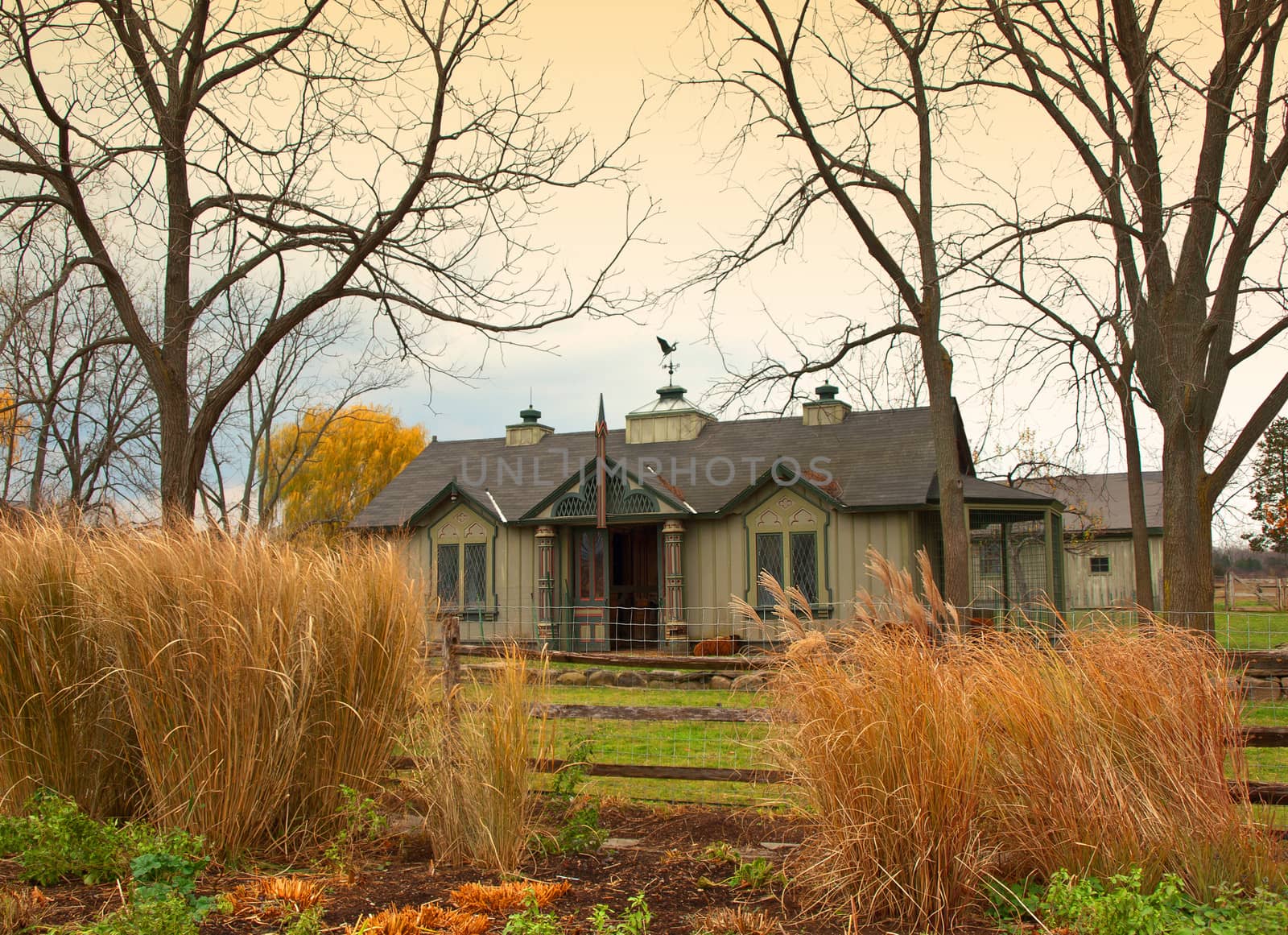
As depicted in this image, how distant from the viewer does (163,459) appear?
385 inches

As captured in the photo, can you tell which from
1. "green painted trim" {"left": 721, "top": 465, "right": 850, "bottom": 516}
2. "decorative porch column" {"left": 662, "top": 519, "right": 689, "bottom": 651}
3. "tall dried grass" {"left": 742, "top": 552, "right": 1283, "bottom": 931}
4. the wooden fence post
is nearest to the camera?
"tall dried grass" {"left": 742, "top": 552, "right": 1283, "bottom": 931}

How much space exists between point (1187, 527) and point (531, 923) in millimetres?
9067

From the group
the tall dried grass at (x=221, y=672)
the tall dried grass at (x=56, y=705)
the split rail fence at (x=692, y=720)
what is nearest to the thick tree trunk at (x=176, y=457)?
the split rail fence at (x=692, y=720)

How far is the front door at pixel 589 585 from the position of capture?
720 inches

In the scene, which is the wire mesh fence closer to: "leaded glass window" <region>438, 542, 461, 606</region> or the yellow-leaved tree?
"leaded glass window" <region>438, 542, 461, 606</region>

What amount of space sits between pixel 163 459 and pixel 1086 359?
10.8 meters

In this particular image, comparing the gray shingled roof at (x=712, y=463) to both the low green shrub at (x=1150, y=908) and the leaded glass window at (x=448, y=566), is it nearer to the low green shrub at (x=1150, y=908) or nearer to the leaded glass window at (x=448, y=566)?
the leaded glass window at (x=448, y=566)

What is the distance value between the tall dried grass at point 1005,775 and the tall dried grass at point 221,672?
2.16 m

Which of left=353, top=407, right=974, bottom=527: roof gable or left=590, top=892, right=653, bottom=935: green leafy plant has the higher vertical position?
left=353, top=407, right=974, bottom=527: roof gable

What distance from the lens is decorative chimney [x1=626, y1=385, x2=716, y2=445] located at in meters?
20.7

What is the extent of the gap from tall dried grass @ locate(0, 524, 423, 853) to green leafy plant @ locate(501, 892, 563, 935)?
1555 mm


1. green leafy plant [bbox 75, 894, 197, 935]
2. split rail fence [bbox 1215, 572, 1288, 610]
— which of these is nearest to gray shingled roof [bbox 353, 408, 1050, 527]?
green leafy plant [bbox 75, 894, 197, 935]

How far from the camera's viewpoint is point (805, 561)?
1716 cm

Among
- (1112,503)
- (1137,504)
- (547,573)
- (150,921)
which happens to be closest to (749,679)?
(150,921)
